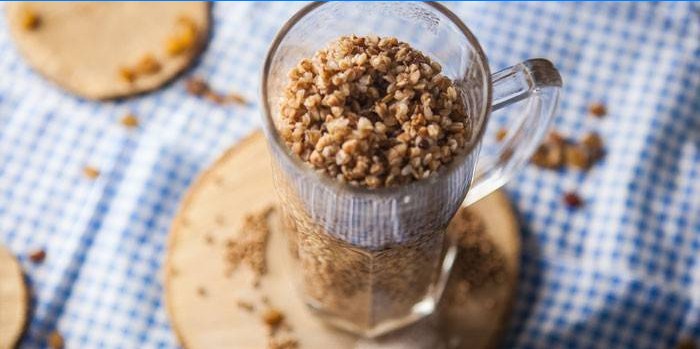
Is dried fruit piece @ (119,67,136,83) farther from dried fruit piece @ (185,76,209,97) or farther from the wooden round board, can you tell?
the wooden round board

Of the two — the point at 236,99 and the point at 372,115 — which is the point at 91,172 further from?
the point at 372,115

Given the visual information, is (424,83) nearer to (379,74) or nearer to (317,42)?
(379,74)

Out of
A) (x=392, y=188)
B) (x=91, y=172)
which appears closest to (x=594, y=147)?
(x=392, y=188)

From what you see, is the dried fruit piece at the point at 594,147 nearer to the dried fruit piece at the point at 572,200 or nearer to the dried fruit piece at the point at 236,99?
the dried fruit piece at the point at 572,200

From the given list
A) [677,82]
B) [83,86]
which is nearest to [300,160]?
[83,86]

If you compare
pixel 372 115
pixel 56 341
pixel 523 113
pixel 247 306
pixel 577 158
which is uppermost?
pixel 372 115

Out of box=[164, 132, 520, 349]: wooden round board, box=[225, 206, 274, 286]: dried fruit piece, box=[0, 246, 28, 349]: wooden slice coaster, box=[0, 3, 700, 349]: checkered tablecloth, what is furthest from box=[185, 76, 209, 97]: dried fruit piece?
box=[0, 246, 28, 349]: wooden slice coaster

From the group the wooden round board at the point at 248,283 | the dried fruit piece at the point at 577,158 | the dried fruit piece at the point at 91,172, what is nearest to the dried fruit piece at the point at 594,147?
the dried fruit piece at the point at 577,158
